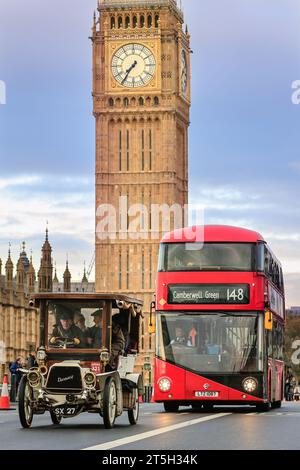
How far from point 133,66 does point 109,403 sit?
90934 millimetres

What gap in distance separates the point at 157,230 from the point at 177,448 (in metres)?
95.2

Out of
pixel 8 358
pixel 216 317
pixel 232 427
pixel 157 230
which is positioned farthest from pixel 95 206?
pixel 232 427

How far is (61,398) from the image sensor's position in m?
21.7

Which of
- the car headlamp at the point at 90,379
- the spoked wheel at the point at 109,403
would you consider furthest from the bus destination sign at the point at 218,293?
the car headlamp at the point at 90,379

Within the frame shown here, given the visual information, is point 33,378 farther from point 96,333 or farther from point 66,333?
point 96,333

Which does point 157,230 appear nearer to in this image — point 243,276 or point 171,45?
point 171,45

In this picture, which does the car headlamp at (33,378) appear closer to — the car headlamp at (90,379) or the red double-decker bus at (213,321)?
the car headlamp at (90,379)

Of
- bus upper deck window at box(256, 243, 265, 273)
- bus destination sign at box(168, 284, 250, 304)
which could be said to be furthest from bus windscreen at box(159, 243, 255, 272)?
bus destination sign at box(168, 284, 250, 304)

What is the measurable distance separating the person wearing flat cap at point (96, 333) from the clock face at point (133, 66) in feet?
294

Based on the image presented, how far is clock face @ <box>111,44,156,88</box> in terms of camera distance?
11138 centimetres

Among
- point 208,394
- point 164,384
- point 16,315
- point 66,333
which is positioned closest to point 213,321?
point 208,394

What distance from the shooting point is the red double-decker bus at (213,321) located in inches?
1168
